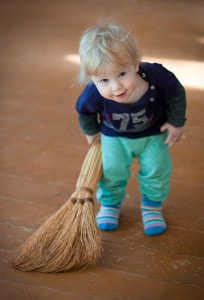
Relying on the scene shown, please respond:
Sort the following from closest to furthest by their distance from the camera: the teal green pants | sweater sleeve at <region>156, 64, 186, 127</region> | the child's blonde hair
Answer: the child's blonde hair → sweater sleeve at <region>156, 64, 186, 127</region> → the teal green pants

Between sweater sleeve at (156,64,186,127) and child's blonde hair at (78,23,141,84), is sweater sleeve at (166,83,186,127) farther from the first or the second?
child's blonde hair at (78,23,141,84)

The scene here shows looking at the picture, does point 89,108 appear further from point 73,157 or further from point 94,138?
point 73,157

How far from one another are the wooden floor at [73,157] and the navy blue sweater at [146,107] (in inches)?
14.4

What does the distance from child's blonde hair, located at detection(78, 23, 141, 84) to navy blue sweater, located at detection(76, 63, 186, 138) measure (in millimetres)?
121

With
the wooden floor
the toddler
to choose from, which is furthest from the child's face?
the wooden floor

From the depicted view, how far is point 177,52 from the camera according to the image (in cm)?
284

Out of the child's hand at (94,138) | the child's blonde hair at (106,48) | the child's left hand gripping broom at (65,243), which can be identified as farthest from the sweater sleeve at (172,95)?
the child's left hand gripping broom at (65,243)

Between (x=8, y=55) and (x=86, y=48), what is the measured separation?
5.50 ft

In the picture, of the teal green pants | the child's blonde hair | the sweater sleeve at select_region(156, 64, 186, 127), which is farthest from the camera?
the teal green pants

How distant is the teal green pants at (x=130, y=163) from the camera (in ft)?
5.02

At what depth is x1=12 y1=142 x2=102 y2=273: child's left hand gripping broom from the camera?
143 centimetres

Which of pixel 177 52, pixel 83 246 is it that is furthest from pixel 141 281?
pixel 177 52

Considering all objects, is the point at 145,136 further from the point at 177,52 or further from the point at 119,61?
the point at 177,52

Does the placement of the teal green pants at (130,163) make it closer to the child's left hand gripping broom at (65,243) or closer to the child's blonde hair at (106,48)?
the child's left hand gripping broom at (65,243)
